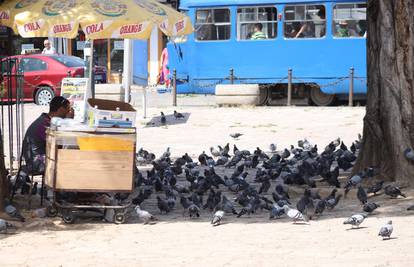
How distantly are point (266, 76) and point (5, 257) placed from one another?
54.6ft

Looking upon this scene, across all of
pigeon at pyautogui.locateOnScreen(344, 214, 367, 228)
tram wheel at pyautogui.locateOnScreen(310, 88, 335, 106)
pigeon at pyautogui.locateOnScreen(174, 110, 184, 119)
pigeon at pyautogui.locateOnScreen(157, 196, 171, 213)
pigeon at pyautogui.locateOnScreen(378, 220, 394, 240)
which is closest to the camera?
pigeon at pyautogui.locateOnScreen(378, 220, 394, 240)

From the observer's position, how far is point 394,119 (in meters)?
10.0

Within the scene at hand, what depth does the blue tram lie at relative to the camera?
22297mm

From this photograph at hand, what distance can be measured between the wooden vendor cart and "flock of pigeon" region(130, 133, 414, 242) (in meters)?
0.42

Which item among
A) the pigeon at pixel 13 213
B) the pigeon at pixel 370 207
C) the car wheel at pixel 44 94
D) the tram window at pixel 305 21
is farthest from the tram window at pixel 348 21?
the pigeon at pixel 13 213

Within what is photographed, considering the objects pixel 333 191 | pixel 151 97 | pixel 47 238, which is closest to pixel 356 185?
pixel 333 191

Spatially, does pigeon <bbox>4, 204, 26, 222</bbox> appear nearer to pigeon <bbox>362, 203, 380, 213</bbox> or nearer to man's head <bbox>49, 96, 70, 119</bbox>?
man's head <bbox>49, 96, 70, 119</bbox>

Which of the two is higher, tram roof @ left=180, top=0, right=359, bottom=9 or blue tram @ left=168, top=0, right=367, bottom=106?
tram roof @ left=180, top=0, right=359, bottom=9

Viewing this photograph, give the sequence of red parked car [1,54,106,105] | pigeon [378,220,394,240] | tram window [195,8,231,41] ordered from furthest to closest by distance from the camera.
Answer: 1. red parked car [1,54,106,105]
2. tram window [195,8,231,41]
3. pigeon [378,220,394,240]

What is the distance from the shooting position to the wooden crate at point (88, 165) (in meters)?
8.30

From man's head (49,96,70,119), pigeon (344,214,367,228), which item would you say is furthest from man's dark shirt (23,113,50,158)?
pigeon (344,214,367,228)

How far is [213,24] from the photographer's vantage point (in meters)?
23.6

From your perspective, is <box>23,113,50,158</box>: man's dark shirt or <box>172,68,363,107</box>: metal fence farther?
<box>172,68,363,107</box>: metal fence

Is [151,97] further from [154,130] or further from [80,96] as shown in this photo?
[80,96]
